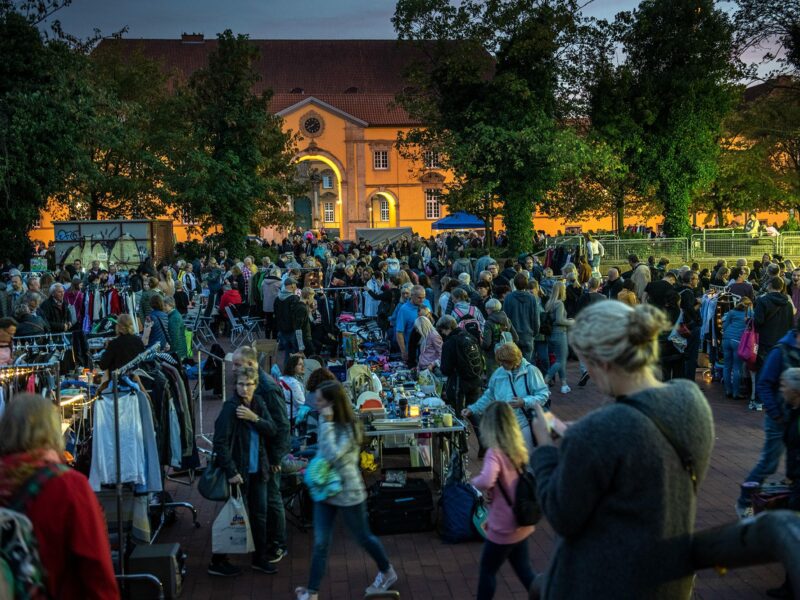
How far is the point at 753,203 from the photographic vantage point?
47.2 meters

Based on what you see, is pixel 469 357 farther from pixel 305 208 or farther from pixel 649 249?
pixel 305 208

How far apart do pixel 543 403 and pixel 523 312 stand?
398 cm

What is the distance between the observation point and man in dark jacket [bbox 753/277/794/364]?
10633 millimetres

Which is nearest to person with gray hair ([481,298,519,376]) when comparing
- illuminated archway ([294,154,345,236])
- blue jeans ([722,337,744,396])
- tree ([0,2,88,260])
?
blue jeans ([722,337,744,396])

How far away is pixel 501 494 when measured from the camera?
5.20m

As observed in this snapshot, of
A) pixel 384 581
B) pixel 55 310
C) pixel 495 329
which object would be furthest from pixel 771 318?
pixel 55 310

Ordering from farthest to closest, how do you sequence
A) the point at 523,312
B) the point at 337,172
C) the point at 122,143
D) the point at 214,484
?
the point at 337,172 → the point at 122,143 → the point at 523,312 → the point at 214,484

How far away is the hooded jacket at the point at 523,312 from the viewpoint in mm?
11789

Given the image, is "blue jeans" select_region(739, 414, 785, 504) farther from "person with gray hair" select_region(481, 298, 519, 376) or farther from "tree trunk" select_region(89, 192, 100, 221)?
"tree trunk" select_region(89, 192, 100, 221)

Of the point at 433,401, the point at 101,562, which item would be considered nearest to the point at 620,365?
the point at 101,562

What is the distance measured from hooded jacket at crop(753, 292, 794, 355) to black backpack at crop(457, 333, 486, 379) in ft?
13.0

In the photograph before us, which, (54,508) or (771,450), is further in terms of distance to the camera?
(771,450)

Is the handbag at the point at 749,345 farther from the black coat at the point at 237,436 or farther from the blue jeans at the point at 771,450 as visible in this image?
the black coat at the point at 237,436

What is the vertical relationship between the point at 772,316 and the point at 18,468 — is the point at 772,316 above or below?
below
